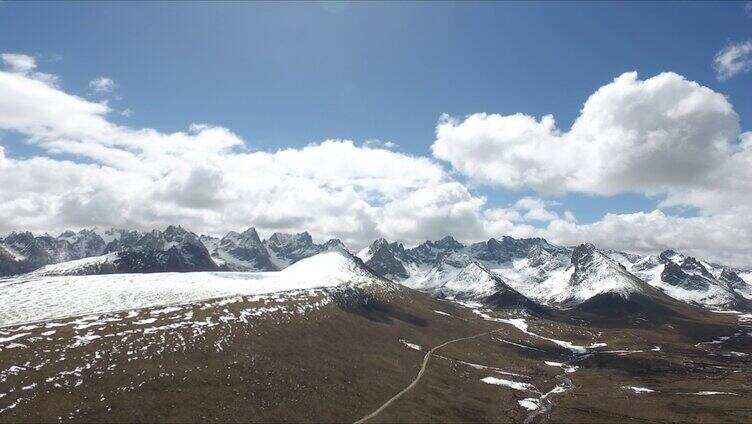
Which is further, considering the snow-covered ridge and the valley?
the snow-covered ridge

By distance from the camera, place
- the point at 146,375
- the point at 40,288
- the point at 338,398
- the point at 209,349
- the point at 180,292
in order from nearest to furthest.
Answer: the point at 146,375
the point at 338,398
the point at 209,349
the point at 40,288
the point at 180,292

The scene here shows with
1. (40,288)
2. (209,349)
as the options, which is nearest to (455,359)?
(209,349)

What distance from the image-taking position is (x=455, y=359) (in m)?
142

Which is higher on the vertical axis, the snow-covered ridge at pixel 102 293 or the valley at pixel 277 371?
the snow-covered ridge at pixel 102 293

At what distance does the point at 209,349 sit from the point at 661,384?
129 metres

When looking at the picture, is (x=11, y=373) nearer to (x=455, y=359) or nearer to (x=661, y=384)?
(x=455, y=359)

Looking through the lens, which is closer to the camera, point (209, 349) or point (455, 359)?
point (209, 349)

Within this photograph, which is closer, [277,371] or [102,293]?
[277,371]

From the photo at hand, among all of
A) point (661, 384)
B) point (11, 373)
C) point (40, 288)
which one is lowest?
point (661, 384)

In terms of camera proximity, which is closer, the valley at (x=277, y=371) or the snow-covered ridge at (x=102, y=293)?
the valley at (x=277, y=371)

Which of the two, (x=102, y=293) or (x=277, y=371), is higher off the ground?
(x=102, y=293)

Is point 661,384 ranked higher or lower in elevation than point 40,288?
lower

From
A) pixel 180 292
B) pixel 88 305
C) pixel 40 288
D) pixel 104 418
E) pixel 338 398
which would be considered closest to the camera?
pixel 104 418

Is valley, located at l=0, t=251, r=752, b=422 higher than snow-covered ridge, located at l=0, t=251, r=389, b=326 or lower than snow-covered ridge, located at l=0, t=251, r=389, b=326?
lower
